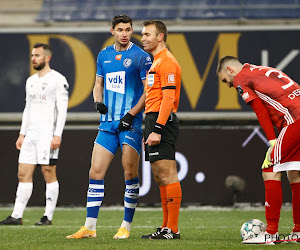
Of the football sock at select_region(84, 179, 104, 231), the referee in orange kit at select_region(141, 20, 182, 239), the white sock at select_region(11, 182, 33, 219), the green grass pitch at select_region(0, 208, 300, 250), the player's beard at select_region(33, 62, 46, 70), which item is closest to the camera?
the green grass pitch at select_region(0, 208, 300, 250)

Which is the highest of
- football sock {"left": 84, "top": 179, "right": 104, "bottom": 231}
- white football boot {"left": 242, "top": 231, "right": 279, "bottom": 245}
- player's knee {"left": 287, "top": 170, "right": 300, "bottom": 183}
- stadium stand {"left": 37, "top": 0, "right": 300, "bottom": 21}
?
stadium stand {"left": 37, "top": 0, "right": 300, "bottom": 21}

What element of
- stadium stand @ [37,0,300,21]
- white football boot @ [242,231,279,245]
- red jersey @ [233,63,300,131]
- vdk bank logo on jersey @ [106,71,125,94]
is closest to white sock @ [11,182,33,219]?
vdk bank logo on jersey @ [106,71,125,94]

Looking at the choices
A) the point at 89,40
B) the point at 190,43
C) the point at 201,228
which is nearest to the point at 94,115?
the point at 89,40

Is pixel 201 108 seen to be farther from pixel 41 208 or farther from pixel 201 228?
pixel 201 228

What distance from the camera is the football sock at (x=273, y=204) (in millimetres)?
5438

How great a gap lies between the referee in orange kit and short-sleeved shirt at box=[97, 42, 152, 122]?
0.76ft

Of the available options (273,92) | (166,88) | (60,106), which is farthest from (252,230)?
(60,106)

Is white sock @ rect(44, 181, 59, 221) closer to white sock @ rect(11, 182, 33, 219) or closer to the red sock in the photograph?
white sock @ rect(11, 182, 33, 219)

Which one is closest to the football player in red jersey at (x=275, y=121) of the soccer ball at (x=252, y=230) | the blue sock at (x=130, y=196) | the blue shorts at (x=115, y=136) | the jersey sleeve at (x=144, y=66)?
the soccer ball at (x=252, y=230)

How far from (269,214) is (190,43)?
23.0 ft

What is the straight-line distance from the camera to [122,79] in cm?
604

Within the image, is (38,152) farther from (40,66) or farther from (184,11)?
(184,11)

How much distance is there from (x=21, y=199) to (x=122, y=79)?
9.02 feet

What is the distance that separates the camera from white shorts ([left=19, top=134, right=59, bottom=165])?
8.08 metres
